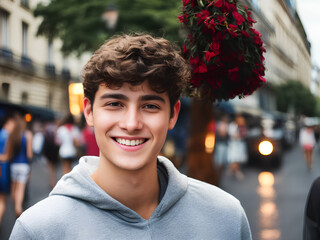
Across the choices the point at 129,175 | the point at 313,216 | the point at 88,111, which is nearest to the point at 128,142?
the point at 129,175

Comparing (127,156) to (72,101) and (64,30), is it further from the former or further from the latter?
A: (64,30)

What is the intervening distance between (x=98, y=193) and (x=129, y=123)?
12.9 inches

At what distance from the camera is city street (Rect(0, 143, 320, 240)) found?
660 cm

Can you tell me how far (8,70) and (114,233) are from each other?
69.0 feet

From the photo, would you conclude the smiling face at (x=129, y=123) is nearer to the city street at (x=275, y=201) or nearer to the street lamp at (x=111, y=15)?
the city street at (x=275, y=201)

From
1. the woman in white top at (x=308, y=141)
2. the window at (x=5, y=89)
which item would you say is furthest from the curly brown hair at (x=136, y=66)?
the window at (x=5, y=89)

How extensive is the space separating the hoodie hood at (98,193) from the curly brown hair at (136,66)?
1.16 ft

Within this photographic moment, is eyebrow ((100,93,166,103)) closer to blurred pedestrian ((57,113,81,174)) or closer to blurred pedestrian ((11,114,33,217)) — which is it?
blurred pedestrian ((11,114,33,217))

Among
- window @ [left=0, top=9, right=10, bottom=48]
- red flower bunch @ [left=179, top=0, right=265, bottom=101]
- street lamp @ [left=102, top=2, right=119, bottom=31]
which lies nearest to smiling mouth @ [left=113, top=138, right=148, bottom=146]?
red flower bunch @ [left=179, top=0, right=265, bottom=101]

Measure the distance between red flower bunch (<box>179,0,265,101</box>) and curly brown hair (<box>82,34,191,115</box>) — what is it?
0.13 metres

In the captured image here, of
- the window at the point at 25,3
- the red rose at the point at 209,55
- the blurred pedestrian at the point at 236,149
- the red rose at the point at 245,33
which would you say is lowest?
the blurred pedestrian at the point at 236,149

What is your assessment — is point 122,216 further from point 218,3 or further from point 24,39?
point 24,39

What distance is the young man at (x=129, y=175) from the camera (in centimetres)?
176

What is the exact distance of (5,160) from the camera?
6.65 meters
